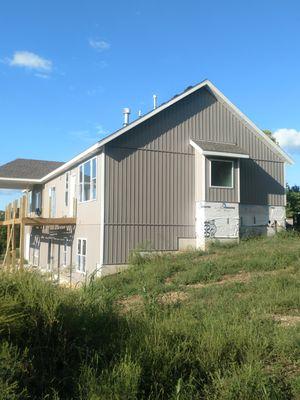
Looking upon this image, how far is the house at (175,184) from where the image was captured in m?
19.5

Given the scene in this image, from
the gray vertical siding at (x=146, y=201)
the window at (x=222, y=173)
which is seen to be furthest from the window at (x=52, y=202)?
the window at (x=222, y=173)

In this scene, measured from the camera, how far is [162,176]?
20.5 meters

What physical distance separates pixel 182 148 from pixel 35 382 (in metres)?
16.5

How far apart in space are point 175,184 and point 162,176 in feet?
2.18

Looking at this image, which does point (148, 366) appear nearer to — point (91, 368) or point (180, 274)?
point (91, 368)

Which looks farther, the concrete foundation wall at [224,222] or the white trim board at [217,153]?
the concrete foundation wall at [224,222]

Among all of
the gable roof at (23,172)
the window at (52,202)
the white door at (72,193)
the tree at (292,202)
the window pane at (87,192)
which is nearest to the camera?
the window pane at (87,192)

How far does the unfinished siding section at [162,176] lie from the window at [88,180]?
1324mm

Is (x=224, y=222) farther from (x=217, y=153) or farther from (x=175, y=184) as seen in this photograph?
(x=217, y=153)

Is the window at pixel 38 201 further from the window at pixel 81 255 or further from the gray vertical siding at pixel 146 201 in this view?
the gray vertical siding at pixel 146 201

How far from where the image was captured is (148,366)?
18.6ft

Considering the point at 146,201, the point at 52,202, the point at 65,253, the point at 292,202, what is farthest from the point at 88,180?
the point at 292,202

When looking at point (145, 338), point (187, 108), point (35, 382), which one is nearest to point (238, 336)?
point (145, 338)

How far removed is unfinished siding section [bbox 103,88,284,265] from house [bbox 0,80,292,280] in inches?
1.6
